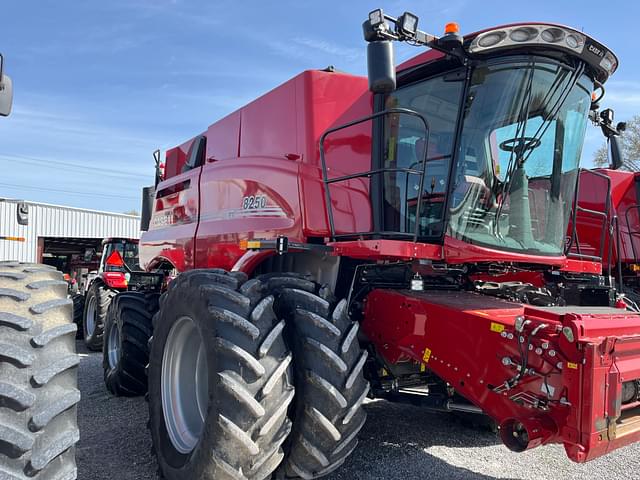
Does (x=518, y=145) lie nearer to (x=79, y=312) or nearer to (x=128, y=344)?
(x=128, y=344)

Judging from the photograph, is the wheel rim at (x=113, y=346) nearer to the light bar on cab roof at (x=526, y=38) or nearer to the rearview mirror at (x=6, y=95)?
the rearview mirror at (x=6, y=95)

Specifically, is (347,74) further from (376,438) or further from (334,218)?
(376,438)

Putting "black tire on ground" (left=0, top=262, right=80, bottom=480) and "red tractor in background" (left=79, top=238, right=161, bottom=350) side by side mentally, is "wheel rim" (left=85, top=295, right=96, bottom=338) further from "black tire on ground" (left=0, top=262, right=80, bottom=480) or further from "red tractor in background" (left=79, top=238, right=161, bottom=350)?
"black tire on ground" (left=0, top=262, right=80, bottom=480)

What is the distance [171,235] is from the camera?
5980mm

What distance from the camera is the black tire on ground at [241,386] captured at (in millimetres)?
2895

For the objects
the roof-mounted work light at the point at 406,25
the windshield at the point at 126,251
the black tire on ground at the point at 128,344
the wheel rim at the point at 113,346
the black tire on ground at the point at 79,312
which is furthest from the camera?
the windshield at the point at 126,251

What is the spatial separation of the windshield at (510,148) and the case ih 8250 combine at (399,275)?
0.01 metres

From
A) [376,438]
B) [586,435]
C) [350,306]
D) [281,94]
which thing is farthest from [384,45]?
[376,438]

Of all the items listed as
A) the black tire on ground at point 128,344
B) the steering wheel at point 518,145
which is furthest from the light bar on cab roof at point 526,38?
the black tire on ground at point 128,344

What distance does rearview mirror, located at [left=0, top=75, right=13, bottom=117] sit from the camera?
2.72 metres

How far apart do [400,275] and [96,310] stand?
7.05m

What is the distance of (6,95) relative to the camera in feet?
9.03

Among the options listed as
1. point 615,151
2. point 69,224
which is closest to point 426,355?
point 615,151

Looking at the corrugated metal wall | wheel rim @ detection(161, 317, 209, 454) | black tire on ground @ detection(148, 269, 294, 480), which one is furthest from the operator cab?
the corrugated metal wall
